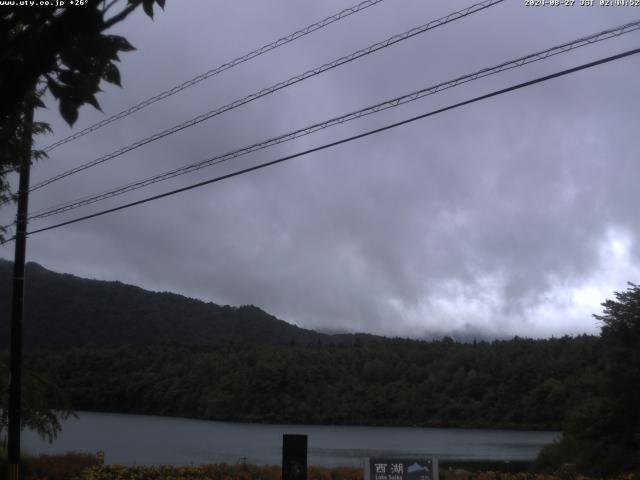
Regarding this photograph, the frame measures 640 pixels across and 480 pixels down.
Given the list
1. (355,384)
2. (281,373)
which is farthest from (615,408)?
(281,373)

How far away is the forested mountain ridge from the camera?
48.7 m

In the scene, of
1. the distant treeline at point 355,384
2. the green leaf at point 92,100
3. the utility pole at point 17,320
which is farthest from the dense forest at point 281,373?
the green leaf at point 92,100

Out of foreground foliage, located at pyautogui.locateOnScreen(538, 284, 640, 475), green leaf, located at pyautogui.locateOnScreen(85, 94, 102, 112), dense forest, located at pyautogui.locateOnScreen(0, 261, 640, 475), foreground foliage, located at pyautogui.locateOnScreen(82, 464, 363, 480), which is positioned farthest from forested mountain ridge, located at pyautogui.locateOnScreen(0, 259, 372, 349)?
green leaf, located at pyautogui.locateOnScreen(85, 94, 102, 112)

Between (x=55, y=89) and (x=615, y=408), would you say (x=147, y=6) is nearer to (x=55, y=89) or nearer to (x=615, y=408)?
(x=55, y=89)

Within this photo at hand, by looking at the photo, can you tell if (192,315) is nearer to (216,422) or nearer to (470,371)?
(216,422)

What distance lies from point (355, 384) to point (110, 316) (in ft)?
68.9

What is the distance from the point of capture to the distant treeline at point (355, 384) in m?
50.8

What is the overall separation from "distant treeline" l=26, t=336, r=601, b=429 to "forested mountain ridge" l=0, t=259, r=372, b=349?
2.88 metres

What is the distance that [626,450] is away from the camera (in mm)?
23516

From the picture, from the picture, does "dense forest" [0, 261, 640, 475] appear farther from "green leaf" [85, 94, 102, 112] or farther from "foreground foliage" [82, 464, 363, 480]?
"green leaf" [85, 94, 102, 112]

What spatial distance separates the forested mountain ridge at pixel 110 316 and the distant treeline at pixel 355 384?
2884mm

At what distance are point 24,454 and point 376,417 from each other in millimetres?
38565

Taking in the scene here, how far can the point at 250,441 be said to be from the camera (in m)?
42.5

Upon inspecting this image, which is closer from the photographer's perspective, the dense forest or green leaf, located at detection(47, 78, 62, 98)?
green leaf, located at detection(47, 78, 62, 98)
